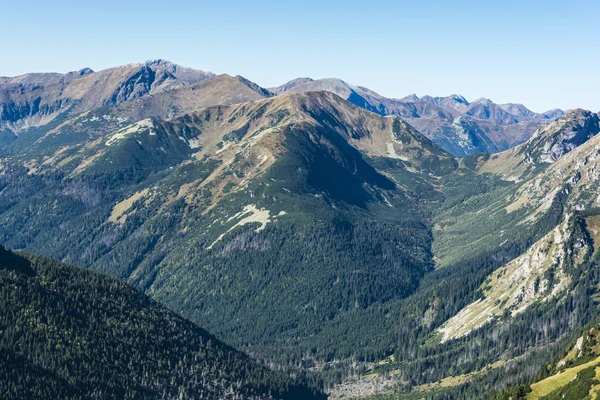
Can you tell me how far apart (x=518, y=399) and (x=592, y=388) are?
21424mm

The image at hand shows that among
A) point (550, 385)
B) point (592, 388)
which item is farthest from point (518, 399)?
point (592, 388)

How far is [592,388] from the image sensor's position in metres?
168

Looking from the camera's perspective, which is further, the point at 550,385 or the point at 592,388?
the point at 550,385

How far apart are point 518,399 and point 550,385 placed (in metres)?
9.33

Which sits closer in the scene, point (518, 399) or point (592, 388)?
point (592, 388)

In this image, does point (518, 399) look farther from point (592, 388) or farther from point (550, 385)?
point (592, 388)

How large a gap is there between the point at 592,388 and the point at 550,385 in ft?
59.6

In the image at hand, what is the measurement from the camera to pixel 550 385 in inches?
7318

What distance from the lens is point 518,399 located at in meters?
184
